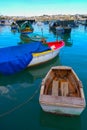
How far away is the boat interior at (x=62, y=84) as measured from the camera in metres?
9.85

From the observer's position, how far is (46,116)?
29.3 feet

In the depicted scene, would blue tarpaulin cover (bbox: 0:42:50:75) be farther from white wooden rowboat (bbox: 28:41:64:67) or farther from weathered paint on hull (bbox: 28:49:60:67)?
weathered paint on hull (bbox: 28:49:60:67)

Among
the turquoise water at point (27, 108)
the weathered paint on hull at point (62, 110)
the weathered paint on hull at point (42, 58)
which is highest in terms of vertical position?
the weathered paint on hull at point (62, 110)

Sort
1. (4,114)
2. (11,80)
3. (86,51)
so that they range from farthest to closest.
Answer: (86,51), (11,80), (4,114)

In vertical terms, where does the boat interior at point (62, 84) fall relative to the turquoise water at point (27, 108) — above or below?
above

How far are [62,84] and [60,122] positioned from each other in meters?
2.54

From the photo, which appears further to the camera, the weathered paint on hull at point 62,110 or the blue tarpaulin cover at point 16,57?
the blue tarpaulin cover at point 16,57

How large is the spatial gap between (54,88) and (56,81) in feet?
3.16

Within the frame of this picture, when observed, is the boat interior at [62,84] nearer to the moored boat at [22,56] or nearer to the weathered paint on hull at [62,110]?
the weathered paint on hull at [62,110]

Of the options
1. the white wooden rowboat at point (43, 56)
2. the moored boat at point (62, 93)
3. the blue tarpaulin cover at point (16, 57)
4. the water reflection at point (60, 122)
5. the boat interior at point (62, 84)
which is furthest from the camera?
the white wooden rowboat at point (43, 56)

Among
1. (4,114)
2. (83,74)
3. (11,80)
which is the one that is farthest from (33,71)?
(4,114)

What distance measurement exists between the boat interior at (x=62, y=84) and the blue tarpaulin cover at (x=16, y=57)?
3443 mm

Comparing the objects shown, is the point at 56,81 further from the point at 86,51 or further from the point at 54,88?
the point at 86,51

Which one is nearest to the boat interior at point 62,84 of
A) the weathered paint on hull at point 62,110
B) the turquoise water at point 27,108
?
the turquoise water at point 27,108
